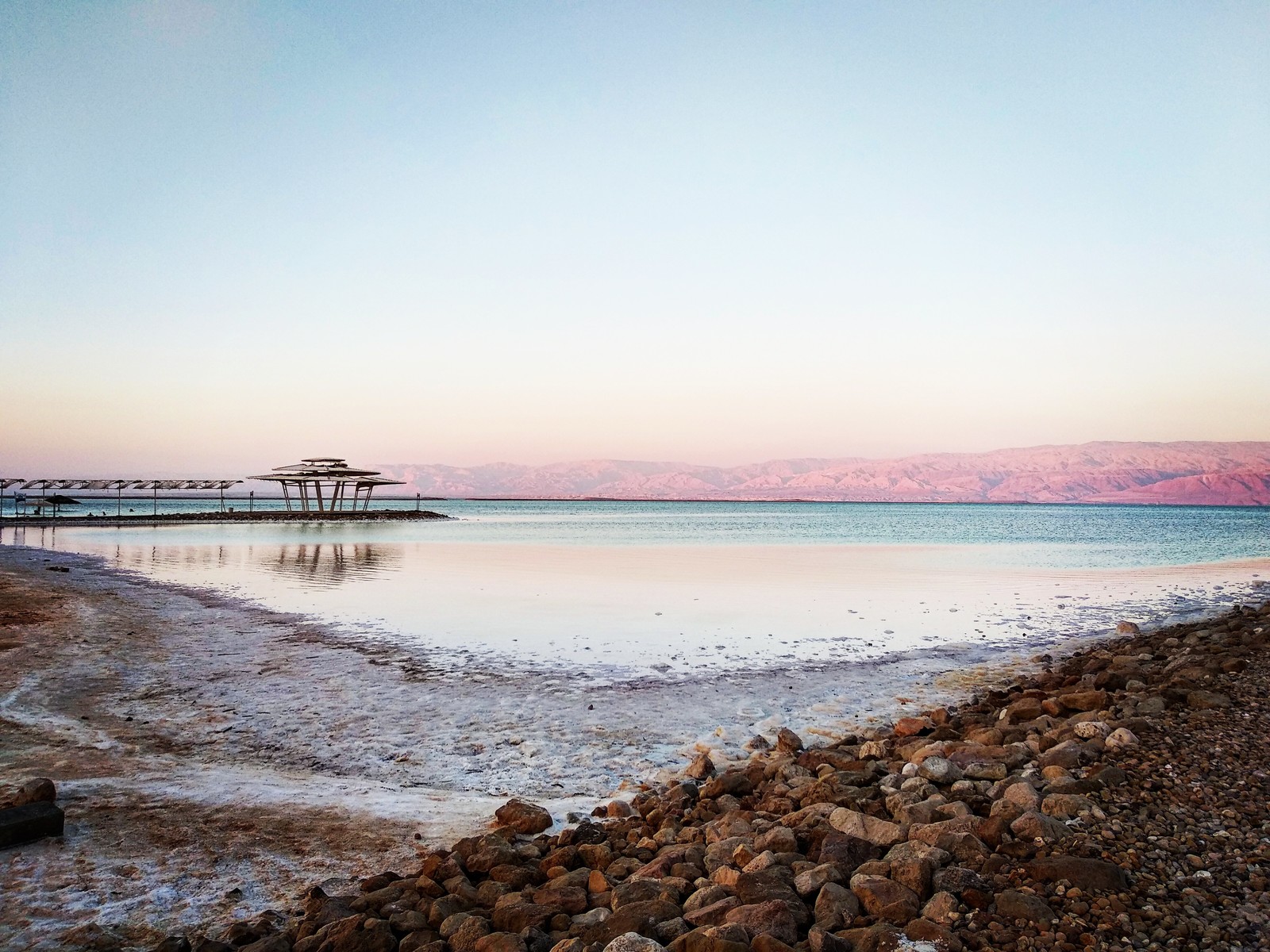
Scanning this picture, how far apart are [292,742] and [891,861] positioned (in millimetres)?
5790

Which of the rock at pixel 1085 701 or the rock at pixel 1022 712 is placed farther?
the rock at pixel 1022 712

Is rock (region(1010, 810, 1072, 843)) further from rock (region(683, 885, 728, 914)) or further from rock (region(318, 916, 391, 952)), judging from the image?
rock (region(318, 916, 391, 952))

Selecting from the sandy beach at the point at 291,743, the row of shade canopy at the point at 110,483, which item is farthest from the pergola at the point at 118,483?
the sandy beach at the point at 291,743

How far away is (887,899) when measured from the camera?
12.7 ft

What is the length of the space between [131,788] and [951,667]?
9.67 meters

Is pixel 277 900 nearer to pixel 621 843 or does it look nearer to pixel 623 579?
pixel 621 843

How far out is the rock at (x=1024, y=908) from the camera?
355 cm

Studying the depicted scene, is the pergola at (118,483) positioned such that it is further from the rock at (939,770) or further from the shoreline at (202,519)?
the rock at (939,770)

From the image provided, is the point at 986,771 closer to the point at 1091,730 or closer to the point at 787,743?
the point at 1091,730

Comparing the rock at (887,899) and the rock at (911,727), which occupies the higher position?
the rock at (887,899)

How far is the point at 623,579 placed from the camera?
21969 mm

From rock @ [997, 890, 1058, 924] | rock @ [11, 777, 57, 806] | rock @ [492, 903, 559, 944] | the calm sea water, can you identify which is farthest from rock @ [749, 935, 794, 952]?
the calm sea water

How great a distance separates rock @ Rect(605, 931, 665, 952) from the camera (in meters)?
3.51

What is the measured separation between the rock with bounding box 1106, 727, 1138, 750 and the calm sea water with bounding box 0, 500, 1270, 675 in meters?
5.86
